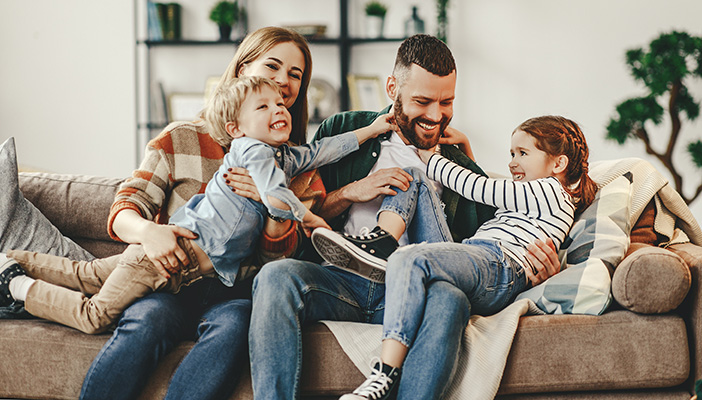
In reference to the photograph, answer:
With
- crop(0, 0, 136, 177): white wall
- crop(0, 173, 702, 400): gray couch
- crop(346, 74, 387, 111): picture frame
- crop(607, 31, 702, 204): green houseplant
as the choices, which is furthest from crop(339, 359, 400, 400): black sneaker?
crop(0, 0, 136, 177): white wall

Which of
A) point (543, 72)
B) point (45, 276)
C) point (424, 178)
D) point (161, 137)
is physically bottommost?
point (45, 276)

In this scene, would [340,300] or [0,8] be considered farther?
[0,8]

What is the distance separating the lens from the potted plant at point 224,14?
404cm

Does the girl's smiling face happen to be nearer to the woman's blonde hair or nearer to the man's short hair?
the woman's blonde hair

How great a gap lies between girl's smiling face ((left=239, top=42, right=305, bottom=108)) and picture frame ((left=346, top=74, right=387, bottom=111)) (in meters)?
2.11

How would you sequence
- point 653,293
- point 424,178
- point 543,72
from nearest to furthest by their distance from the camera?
point 653,293, point 424,178, point 543,72

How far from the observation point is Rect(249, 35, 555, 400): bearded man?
1.45 m

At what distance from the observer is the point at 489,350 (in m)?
1.53

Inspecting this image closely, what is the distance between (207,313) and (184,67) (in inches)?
117

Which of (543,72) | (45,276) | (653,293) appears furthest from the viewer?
(543,72)

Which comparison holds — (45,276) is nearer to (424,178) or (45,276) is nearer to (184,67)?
(424,178)

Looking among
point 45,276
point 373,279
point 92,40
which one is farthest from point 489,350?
point 92,40

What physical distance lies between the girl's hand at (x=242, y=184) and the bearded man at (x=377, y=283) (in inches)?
7.2

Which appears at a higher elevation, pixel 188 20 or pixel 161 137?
pixel 188 20
